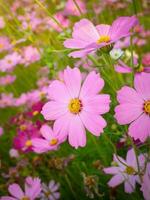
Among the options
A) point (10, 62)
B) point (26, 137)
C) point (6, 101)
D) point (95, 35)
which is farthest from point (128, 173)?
point (10, 62)

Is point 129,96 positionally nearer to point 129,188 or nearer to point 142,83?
point 142,83

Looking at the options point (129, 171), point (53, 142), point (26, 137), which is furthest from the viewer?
point (26, 137)

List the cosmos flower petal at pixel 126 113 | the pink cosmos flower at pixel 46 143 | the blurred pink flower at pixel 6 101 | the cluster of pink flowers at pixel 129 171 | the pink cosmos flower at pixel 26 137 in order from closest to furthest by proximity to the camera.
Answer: the cosmos flower petal at pixel 126 113
the cluster of pink flowers at pixel 129 171
the pink cosmos flower at pixel 46 143
the pink cosmos flower at pixel 26 137
the blurred pink flower at pixel 6 101

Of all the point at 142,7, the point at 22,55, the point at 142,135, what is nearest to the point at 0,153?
the point at 22,55

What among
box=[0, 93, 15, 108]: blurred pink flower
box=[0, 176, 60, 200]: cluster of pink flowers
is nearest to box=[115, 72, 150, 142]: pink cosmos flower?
box=[0, 176, 60, 200]: cluster of pink flowers

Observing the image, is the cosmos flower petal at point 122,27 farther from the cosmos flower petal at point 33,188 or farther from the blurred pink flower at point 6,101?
the blurred pink flower at point 6,101

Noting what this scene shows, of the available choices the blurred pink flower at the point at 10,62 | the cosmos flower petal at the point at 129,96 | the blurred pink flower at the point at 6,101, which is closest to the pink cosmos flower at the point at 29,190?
the cosmos flower petal at the point at 129,96
